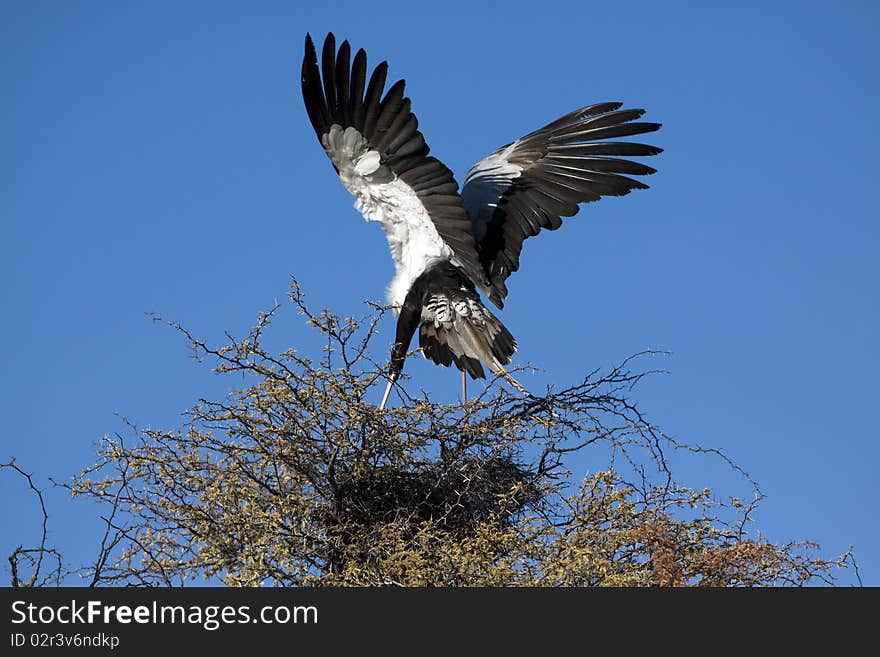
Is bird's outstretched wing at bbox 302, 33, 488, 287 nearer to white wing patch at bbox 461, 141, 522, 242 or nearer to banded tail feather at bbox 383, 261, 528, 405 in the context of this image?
banded tail feather at bbox 383, 261, 528, 405

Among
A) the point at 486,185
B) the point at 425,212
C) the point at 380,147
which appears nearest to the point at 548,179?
the point at 486,185

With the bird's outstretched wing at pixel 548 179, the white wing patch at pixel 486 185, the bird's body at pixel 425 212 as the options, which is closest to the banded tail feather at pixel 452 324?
the bird's body at pixel 425 212

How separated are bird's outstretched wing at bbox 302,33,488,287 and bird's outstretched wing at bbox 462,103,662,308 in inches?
28.2

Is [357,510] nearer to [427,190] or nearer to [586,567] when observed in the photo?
[586,567]

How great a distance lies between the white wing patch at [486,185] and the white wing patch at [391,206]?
79 centimetres

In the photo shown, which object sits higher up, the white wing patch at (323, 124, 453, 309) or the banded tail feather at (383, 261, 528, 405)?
the white wing patch at (323, 124, 453, 309)

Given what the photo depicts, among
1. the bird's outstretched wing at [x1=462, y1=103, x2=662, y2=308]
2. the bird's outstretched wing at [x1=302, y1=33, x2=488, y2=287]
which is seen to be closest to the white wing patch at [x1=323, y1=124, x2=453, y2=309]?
the bird's outstretched wing at [x1=302, y1=33, x2=488, y2=287]

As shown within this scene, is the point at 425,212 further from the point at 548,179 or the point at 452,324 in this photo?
the point at 548,179

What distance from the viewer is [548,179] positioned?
1001 cm

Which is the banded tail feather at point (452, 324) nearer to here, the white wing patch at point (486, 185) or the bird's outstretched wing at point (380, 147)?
the bird's outstretched wing at point (380, 147)

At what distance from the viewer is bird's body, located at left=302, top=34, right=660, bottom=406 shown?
870cm

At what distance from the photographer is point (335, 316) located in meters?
7.20

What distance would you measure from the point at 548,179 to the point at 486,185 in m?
0.52

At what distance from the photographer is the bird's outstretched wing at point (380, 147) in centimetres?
866
